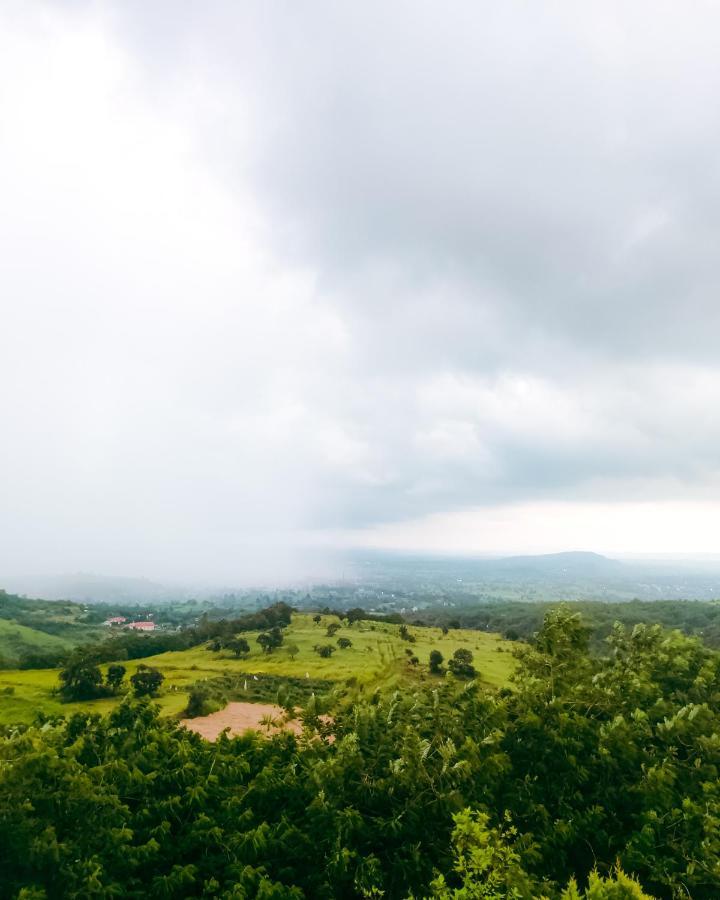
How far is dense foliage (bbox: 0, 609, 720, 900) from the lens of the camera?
506 inches

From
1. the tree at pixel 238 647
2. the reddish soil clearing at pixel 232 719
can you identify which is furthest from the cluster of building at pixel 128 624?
the reddish soil clearing at pixel 232 719

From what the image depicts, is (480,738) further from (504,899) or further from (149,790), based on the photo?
(149,790)

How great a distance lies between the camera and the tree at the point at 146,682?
2133 inches

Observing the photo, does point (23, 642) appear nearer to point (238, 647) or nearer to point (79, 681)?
point (238, 647)

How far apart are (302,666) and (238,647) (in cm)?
1631

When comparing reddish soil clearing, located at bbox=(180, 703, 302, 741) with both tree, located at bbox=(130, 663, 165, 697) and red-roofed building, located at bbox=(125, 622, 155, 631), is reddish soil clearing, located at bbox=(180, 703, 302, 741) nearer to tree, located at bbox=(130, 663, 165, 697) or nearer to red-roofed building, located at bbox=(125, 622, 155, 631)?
tree, located at bbox=(130, 663, 165, 697)

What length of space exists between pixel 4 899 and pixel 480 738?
13242 millimetres

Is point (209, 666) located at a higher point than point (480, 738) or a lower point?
lower

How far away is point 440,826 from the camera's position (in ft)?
50.4

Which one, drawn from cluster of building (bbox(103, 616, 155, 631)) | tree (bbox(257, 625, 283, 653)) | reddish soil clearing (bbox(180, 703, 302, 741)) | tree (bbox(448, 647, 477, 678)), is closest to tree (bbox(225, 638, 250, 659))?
tree (bbox(257, 625, 283, 653))

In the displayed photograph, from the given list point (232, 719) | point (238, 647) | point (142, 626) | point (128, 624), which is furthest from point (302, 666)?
point (128, 624)

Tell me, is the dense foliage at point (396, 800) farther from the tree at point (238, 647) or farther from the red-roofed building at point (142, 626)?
the red-roofed building at point (142, 626)

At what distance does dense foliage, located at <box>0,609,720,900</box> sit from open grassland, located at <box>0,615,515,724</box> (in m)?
28.6

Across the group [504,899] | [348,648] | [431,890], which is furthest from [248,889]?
[348,648]
